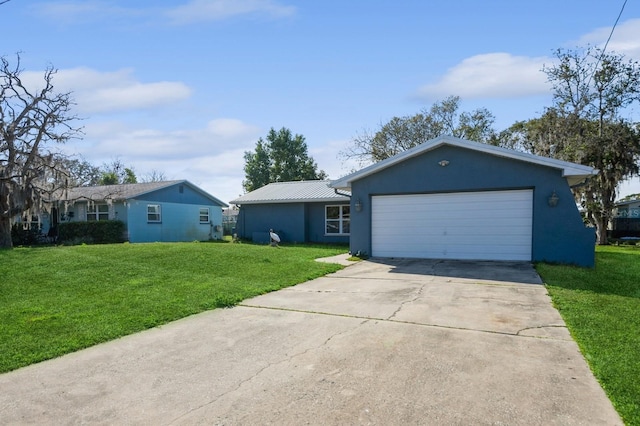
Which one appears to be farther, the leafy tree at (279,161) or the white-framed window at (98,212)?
the leafy tree at (279,161)

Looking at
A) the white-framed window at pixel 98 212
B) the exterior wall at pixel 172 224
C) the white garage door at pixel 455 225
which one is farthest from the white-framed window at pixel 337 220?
the white-framed window at pixel 98 212

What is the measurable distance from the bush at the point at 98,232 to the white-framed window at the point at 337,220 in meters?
11.0

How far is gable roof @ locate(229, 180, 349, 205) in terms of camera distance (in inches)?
788

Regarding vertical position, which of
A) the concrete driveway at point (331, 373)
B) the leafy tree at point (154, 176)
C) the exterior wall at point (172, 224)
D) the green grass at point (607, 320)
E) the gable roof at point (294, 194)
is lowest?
the concrete driveway at point (331, 373)

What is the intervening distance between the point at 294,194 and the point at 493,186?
11785 mm

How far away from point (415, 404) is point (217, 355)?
2.30 meters

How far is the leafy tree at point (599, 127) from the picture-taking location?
66.8ft

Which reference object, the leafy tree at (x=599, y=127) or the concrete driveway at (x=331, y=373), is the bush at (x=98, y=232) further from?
the leafy tree at (x=599, y=127)

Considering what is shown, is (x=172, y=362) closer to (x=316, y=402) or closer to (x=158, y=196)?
(x=316, y=402)

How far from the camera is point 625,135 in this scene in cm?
2012

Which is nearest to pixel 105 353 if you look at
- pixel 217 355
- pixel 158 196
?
pixel 217 355

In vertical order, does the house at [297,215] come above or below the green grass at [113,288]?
above

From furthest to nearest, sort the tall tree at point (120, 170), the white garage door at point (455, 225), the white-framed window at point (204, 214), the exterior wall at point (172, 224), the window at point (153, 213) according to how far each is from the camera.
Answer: the tall tree at point (120, 170), the white-framed window at point (204, 214), the window at point (153, 213), the exterior wall at point (172, 224), the white garage door at point (455, 225)

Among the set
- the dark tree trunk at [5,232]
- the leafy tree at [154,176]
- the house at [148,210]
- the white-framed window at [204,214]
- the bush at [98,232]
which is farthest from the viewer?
the leafy tree at [154,176]
